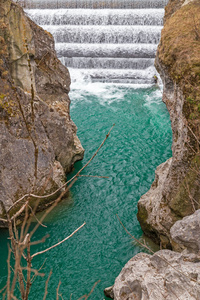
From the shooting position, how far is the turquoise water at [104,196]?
8953 mm

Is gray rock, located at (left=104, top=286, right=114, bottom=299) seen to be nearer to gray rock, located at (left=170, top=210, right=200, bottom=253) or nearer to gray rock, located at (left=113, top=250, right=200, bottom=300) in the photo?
gray rock, located at (left=113, top=250, right=200, bottom=300)

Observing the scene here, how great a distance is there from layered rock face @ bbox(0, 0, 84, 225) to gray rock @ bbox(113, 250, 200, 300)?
11.7 feet

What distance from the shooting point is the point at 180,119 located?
806 centimetres

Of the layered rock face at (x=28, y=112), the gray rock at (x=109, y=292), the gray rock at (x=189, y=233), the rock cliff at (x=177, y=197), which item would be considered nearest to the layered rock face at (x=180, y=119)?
the rock cliff at (x=177, y=197)

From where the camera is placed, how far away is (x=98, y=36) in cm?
2375

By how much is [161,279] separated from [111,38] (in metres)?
20.2

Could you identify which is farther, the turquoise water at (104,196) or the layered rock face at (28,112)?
the layered rock face at (28,112)

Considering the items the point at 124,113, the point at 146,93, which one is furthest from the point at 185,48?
the point at 146,93

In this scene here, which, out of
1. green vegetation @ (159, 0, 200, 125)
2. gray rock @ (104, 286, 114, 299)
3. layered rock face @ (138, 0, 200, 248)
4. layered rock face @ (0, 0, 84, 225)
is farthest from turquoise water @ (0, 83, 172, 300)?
green vegetation @ (159, 0, 200, 125)

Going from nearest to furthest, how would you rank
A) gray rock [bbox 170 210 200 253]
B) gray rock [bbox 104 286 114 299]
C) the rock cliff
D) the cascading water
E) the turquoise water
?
the rock cliff < gray rock [bbox 170 210 200 253] < gray rock [bbox 104 286 114 299] < the turquoise water < the cascading water

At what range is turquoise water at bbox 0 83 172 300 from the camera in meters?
8.95

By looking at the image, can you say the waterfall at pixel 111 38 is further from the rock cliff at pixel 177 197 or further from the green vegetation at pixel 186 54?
the green vegetation at pixel 186 54

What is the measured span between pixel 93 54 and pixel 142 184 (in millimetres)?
13992

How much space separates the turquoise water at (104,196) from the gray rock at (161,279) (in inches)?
66.7
